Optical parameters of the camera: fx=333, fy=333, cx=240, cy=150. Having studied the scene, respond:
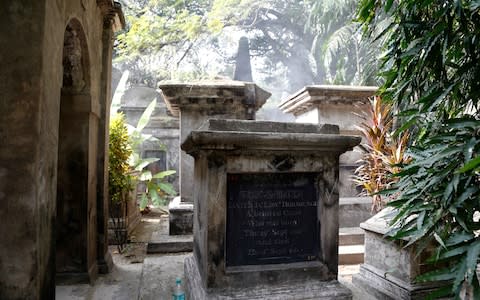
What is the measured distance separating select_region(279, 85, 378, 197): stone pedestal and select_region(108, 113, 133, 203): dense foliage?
364 cm

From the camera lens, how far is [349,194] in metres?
6.86

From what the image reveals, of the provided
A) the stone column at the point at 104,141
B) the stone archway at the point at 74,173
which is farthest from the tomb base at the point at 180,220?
the stone archway at the point at 74,173

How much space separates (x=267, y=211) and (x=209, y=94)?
3.34m

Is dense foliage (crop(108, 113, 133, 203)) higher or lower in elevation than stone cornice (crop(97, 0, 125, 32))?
lower

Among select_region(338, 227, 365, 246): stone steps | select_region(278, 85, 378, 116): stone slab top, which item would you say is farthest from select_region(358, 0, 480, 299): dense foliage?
select_region(278, 85, 378, 116): stone slab top

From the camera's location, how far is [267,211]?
9.01 ft

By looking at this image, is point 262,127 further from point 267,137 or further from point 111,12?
point 111,12

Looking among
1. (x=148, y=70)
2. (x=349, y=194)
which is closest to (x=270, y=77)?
(x=148, y=70)

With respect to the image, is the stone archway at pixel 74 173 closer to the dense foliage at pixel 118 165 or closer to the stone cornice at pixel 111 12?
the stone cornice at pixel 111 12

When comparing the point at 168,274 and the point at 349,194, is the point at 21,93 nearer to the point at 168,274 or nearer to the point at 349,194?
the point at 168,274

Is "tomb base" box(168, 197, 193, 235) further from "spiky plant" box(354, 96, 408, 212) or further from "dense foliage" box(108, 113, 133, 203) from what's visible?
"spiky plant" box(354, 96, 408, 212)

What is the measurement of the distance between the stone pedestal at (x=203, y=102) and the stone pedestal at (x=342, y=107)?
4.32 feet

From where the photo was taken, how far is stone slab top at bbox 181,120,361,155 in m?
2.49

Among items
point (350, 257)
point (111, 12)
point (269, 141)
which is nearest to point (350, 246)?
point (350, 257)
